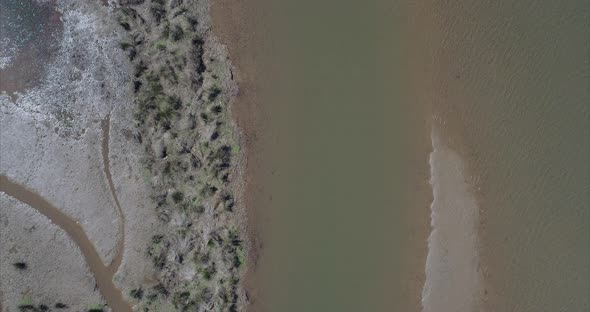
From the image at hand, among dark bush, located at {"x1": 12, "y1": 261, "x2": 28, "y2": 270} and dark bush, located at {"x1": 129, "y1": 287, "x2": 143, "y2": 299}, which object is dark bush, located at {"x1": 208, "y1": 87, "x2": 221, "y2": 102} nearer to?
dark bush, located at {"x1": 129, "y1": 287, "x2": 143, "y2": 299}

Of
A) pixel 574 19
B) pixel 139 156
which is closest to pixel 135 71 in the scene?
pixel 139 156

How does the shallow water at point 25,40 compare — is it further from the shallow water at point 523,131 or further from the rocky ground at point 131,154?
the shallow water at point 523,131

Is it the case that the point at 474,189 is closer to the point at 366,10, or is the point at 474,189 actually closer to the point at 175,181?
the point at 366,10

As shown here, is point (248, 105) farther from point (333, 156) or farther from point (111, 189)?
point (111, 189)

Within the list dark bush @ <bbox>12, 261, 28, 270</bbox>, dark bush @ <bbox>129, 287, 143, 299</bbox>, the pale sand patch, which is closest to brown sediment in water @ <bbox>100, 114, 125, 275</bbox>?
dark bush @ <bbox>129, 287, 143, 299</bbox>

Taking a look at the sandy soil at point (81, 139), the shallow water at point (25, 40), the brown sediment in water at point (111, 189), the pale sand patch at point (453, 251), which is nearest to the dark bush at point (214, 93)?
the sandy soil at point (81, 139)

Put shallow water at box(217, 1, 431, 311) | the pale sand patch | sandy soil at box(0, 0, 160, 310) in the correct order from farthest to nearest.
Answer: sandy soil at box(0, 0, 160, 310) < shallow water at box(217, 1, 431, 311) < the pale sand patch
